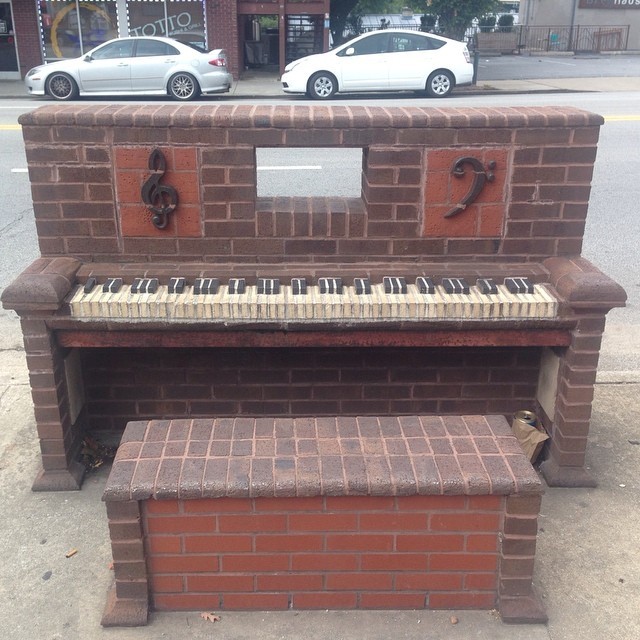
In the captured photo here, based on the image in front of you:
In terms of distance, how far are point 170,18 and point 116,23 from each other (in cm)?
154

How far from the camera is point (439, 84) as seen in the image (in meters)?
18.3

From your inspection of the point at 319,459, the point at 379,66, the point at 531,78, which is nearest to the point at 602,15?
the point at 531,78

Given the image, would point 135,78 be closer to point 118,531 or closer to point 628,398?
point 628,398

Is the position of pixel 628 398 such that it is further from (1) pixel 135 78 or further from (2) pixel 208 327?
(1) pixel 135 78

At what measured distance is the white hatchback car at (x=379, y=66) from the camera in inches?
692

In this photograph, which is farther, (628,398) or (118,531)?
(628,398)

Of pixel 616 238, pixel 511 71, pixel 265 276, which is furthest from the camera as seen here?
pixel 511 71

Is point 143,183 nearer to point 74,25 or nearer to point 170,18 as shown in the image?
point 170,18

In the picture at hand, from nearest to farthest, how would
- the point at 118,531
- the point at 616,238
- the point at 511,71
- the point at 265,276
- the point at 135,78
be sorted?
the point at 118,531 → the point at 265,276 → the point at 616,238 → the point at 135,78 → the point at 511,71

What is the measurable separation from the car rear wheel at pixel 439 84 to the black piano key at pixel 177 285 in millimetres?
15595

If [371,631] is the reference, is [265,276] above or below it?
above

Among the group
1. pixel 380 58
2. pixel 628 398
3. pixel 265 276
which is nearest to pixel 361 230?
pixel 265 276

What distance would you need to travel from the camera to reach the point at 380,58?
17.6 m

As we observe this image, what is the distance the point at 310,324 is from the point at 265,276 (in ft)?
1.29
